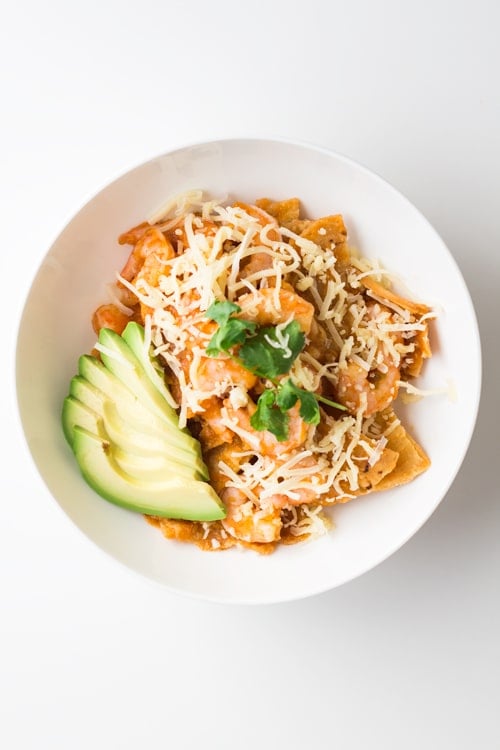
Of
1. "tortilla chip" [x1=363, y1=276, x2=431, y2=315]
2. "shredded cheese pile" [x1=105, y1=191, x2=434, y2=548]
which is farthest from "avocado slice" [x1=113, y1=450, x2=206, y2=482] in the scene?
"tortilla chip" [x1=363, y1=276, x2=431, y2=315]

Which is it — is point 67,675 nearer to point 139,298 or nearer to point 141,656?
point 141,656

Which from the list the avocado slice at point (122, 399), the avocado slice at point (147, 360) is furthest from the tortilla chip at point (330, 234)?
the avocado slice at point (122, 399)

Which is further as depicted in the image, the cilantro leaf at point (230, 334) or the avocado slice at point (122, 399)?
the avocado slice at point (122, 399)

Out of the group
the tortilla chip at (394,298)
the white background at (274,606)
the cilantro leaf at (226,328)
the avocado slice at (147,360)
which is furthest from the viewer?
the white background at (274,606)

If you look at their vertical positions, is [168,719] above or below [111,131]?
below

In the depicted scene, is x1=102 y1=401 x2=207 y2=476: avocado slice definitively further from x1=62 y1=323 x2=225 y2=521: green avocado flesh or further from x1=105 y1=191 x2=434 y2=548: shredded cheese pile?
x1=105 y1=191 x2=434 y2=548: shredded cheese pile

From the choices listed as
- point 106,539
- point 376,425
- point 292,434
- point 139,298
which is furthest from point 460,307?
point 106,539

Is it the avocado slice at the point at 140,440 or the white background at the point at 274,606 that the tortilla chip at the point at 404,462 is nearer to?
the white background at the point at 274,606

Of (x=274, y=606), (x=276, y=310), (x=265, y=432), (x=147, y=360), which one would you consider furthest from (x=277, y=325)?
(x=274, y=606)

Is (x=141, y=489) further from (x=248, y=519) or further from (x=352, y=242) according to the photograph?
(x=352, y=242)
